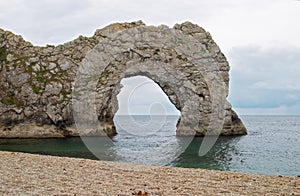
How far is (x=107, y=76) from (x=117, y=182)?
3994 centimetres

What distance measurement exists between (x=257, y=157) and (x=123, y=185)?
2243cm

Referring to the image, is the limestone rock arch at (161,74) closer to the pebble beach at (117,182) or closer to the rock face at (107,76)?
the rock face at (107,76)

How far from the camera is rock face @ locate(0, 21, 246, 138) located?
49.8 metres

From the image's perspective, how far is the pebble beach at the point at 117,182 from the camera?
35.0ft

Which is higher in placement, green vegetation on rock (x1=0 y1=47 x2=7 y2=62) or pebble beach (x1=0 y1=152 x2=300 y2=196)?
green vegetation on rock (x1=0 y1=47 x2=7 y2=62)

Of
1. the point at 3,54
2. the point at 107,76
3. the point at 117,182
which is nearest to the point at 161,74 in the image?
the point at 107,76

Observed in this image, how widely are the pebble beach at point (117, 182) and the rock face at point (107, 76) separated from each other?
35.0m

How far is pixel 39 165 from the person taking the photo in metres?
14.8

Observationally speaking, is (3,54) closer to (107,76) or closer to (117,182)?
(107,76)

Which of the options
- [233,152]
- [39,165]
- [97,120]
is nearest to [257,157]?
[233,152]

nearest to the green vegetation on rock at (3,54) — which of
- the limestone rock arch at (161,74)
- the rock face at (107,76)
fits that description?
the rock face at (107,76)

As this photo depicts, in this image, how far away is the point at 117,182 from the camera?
1221 centimetres

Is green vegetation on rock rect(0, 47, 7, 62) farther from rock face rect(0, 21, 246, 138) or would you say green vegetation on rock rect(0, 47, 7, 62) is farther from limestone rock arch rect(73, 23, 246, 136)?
limestone rock arch rect(73, 23, 246, 136)

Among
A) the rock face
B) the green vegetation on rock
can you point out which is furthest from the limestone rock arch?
the green vegetation on rock
